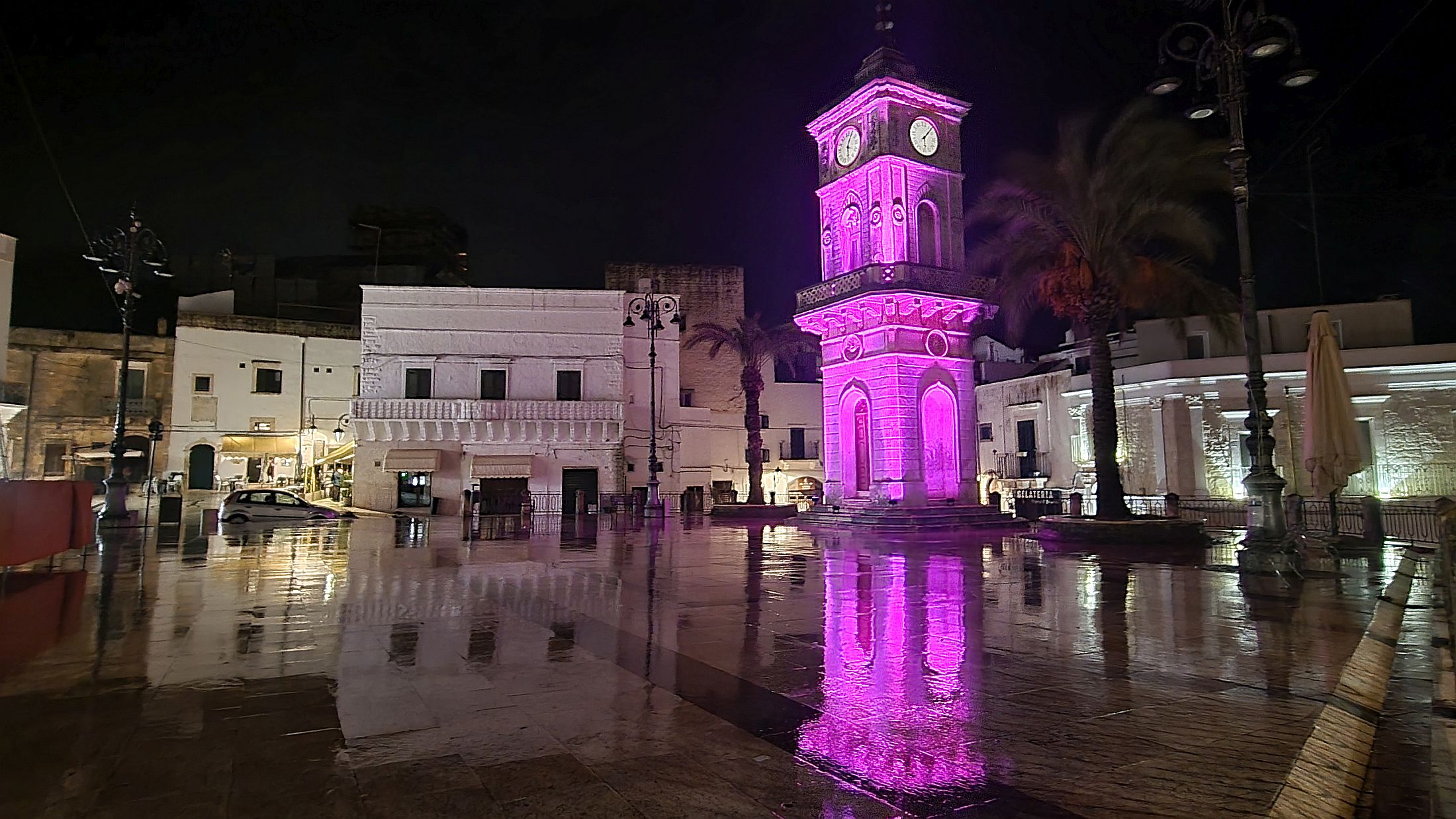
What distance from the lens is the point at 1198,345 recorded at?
3178 cm

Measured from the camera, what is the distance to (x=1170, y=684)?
5.25m

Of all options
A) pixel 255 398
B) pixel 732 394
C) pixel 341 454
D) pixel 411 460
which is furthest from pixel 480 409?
pixel 732 394

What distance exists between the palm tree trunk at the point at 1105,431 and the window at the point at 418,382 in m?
28.2

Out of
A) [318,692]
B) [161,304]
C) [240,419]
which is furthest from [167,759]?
[161,304]

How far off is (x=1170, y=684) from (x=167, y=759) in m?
5.73

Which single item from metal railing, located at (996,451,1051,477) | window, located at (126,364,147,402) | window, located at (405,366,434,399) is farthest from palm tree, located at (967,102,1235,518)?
window, located at (126,364,147,402)

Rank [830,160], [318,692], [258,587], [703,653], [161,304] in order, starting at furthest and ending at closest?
[161,304] < [830,160] < [258,587] < [703,653] < [318,692]

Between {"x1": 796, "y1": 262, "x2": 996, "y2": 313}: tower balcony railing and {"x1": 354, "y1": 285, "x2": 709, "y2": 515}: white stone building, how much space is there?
1513cm

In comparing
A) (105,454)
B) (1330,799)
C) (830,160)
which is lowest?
(1330,799)

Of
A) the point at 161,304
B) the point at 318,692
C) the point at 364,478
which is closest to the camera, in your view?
the point at 318,692

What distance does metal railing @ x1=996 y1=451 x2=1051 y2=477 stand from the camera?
34625 mm

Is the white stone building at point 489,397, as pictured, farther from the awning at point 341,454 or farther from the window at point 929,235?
the window at point 929,235

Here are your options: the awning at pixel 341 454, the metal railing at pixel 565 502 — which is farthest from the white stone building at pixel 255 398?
the metal railing at pixel 565 502

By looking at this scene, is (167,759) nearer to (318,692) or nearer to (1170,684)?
(318,692)
